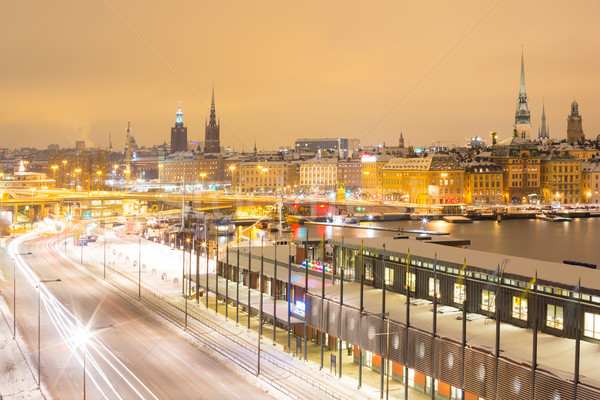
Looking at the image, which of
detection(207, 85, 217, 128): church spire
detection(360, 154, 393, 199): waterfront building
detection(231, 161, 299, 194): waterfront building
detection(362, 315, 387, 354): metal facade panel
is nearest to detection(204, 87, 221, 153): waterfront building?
detection(207, 85, 217, 128): church spire

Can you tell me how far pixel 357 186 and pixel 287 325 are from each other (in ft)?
269

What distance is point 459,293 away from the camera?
15281 mm

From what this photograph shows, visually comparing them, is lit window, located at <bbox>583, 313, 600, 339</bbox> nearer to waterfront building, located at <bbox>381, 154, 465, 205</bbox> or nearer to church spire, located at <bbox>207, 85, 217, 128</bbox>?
waterfront building, located at <bbox>381, 154, 465, 205</bbox>

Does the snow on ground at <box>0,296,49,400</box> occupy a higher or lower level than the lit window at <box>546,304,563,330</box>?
lower

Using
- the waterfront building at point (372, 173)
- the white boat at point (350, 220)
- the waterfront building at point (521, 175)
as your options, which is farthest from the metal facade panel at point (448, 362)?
the waterfront building at point (372, 173)

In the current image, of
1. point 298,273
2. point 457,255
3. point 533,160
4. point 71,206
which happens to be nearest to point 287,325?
point 298,273

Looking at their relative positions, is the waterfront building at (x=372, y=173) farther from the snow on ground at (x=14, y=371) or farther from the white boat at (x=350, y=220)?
the snow on ground at (x=14, y=371)

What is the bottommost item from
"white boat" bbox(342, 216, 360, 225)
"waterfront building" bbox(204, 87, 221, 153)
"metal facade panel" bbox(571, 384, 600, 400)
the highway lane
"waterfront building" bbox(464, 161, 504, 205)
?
the highway lane

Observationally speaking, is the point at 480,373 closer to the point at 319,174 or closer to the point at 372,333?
the point at 372,333

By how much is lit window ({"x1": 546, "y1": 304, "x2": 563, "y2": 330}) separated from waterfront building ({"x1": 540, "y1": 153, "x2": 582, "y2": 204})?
239ft

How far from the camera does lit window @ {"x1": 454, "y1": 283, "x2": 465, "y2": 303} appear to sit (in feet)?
49.8

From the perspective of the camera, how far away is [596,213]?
235ft

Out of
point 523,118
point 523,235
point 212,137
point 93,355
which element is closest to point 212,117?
point 212,137

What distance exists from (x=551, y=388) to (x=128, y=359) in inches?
412
